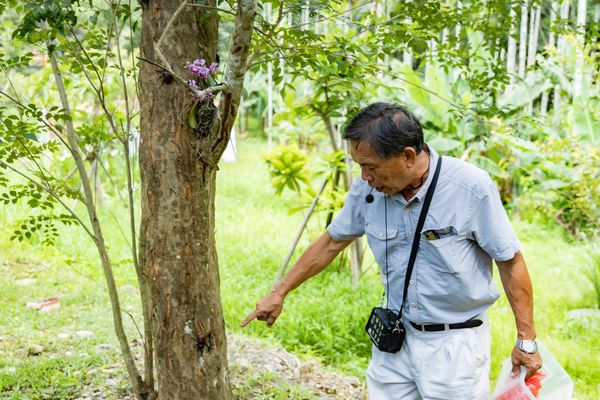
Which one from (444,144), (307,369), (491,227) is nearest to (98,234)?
(491,227)

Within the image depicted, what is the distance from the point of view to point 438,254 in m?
2.45

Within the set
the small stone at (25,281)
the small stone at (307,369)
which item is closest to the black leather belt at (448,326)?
the small stone at (307,369)

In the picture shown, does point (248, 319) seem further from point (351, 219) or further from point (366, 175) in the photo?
point (366, 175)

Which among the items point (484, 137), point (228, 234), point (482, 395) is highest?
point (484, 137)

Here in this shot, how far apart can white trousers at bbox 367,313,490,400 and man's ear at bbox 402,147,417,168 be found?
25.1 inches

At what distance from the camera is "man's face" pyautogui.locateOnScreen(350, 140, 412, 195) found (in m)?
2.36

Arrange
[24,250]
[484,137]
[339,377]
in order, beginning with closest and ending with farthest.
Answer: [484,137] < [339,377] < [24,250]

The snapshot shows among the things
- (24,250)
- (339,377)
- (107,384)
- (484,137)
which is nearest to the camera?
(484,137)

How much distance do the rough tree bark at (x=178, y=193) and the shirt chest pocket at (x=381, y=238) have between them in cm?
63

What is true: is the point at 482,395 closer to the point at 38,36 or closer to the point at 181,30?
the point at 181,30

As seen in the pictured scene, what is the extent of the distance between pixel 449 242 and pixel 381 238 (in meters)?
0.26

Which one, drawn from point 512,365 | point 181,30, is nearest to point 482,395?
point 512,365

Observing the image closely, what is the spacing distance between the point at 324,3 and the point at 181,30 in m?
0.54

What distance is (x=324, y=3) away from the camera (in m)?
A: 2.51
